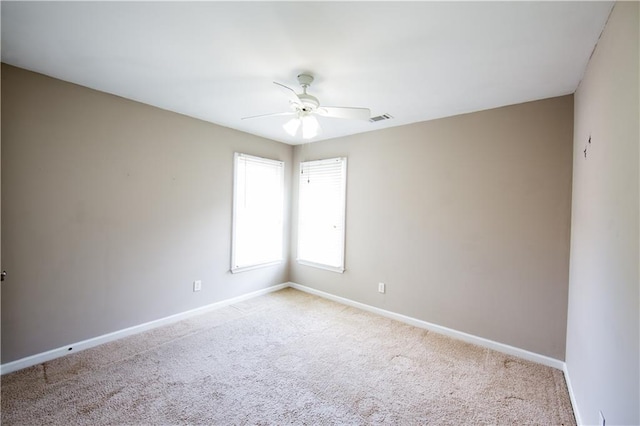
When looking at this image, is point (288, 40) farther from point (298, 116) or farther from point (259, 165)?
point (259, 165)

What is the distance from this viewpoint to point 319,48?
6.15 ft

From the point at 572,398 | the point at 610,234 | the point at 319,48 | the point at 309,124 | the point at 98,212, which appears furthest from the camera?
the point at 98,212

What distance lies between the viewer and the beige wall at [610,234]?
1.20 meters

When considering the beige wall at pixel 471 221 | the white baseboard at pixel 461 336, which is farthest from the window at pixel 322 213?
the white baseboard at pixel 461 336

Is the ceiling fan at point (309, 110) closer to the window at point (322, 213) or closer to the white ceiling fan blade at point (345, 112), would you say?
the white ceiling fan blade at point (345, 112)

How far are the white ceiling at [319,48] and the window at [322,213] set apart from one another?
1.47 m

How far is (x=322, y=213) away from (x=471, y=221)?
6.73 ft

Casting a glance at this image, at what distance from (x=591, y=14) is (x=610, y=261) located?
1304 mm

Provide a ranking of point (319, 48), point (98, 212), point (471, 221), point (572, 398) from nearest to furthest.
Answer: point (319, 48), point (572, 398), point (98, 212), point (471, 221)

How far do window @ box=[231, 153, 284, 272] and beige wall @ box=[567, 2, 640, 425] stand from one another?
355cm

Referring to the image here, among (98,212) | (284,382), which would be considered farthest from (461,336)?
(98,212)

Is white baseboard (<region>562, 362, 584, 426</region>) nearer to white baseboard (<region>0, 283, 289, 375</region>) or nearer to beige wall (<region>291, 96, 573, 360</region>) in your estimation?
beige wall (<region>291, 96, 573, 360</region>)

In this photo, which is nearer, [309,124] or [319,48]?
[319,48]

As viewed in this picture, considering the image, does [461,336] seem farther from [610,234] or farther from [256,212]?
[256,212]
